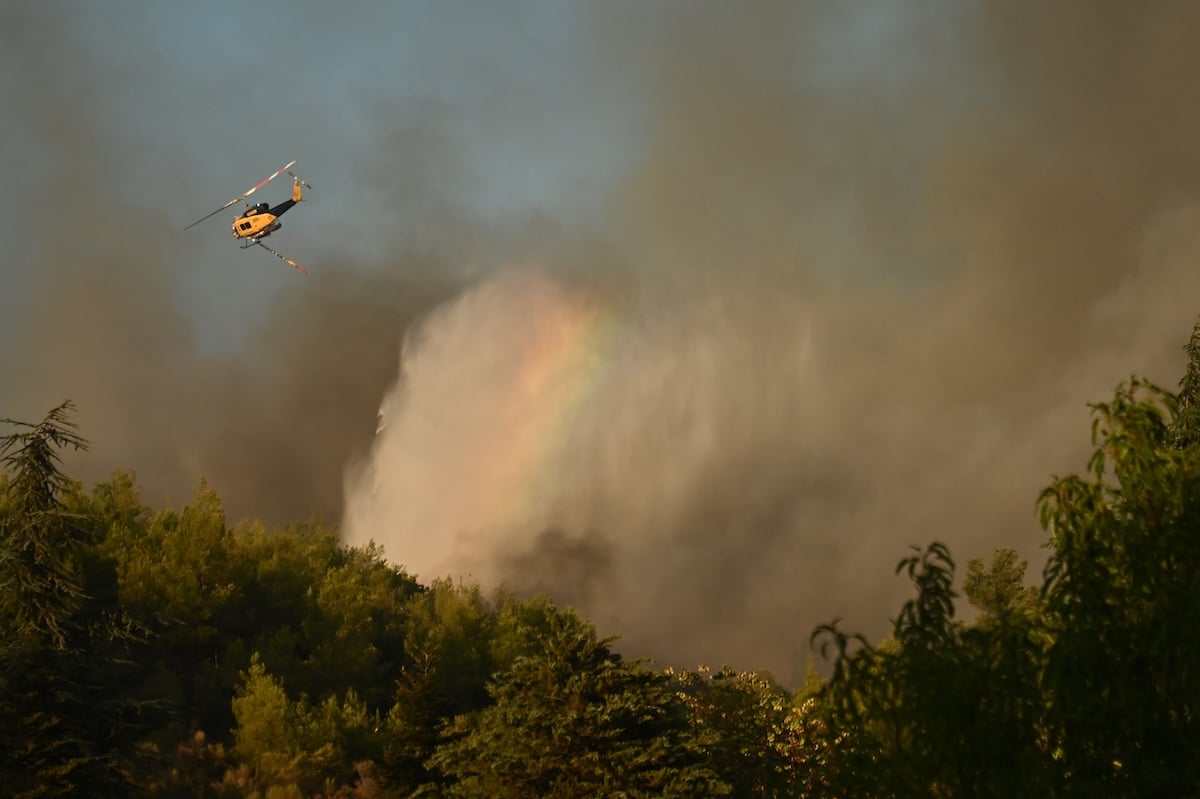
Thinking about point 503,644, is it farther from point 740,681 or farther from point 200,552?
point 740,681

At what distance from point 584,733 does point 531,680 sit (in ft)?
8.86

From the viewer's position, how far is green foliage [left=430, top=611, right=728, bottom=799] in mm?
34500

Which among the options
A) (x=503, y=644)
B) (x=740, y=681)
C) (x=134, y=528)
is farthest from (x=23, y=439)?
(x=503, y=644)

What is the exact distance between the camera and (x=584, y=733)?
3478 cm

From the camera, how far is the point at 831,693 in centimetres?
1176

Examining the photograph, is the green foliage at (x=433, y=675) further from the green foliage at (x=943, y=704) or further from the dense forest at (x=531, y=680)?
the green foliage at (x=943, y=704)

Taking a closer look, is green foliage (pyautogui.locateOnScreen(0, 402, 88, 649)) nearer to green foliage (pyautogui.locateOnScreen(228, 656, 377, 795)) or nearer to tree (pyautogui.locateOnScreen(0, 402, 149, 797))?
tree (pyautogui.locateOnScreen(0, 402, 149, 797))

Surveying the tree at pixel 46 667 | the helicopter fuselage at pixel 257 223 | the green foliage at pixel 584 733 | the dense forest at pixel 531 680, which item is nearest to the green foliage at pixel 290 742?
the dense forest at pixel 531 680

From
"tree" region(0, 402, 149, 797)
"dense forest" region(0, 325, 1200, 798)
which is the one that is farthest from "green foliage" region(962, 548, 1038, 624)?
"tree" region(0, 402, 149, 797)

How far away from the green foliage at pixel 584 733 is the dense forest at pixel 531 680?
8 cm

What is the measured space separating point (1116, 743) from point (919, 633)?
2024 mm

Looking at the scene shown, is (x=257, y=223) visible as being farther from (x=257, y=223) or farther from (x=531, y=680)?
(x=531, y=680)

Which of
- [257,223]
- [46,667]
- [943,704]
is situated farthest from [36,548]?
[257,223]

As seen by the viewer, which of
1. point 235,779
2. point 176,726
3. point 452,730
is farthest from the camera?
point 176,726
